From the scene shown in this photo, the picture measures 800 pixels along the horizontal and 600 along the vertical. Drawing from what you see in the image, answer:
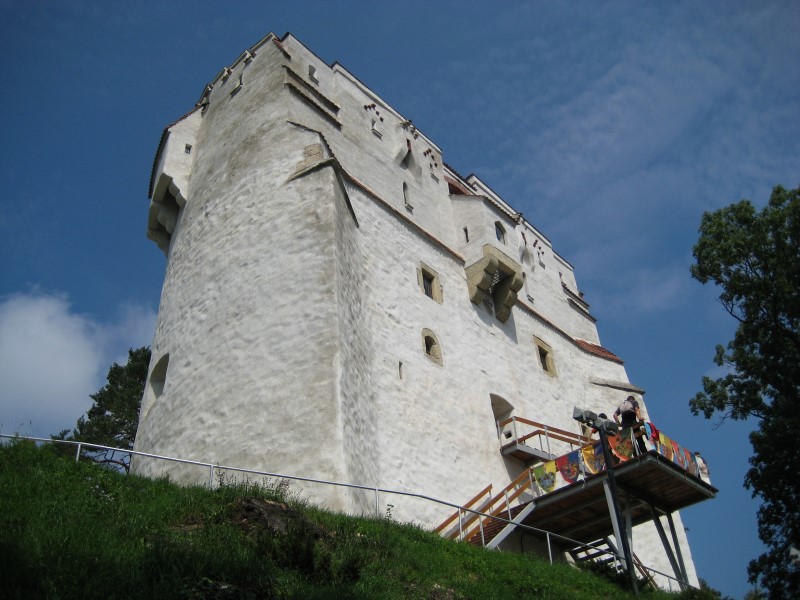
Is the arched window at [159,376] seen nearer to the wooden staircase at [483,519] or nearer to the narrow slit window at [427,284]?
the narrow slit window at [427,284]

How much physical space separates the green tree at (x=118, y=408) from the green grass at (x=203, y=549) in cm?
1525

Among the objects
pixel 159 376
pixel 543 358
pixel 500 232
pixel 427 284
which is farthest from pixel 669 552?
pixel 500 232

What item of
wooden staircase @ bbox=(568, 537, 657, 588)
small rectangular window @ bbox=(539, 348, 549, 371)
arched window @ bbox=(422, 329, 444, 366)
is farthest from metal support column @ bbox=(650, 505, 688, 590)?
small rectangular window @ bbox=(539, 348, 549, 371)

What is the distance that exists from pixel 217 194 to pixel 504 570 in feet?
40.8

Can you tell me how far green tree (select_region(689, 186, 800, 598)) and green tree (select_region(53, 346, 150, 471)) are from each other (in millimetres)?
17413

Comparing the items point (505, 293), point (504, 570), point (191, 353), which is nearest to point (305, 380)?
point (191, 353)

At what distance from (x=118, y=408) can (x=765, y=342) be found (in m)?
20.0

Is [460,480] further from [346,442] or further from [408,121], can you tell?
[408,121]

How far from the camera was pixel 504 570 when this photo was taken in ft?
40.1

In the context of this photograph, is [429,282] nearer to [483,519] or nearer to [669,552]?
[483,519]

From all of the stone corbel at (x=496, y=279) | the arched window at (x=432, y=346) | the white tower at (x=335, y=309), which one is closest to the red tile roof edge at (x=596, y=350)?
the white tower at (x=335, y=309)

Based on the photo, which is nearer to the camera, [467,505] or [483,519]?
[483,519]

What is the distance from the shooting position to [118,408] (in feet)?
89.2

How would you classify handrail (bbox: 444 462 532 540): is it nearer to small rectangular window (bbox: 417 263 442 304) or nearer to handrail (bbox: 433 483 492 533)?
handrail (bbox: 433 483 492 533)
